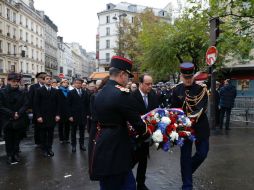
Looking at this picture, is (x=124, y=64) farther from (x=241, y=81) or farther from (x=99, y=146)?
(x=241, y=81)

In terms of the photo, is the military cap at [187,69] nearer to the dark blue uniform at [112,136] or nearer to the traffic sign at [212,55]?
the dark blue uniform at [112,136]

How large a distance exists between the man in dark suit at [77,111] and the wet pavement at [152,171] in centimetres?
45

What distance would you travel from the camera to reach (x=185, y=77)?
548 cm

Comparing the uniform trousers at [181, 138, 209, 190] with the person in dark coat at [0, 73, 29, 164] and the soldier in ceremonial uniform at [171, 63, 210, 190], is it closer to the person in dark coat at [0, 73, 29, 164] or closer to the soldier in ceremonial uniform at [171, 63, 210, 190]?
the soldier in ceremonial uniform at [171, 63, 210, 190]

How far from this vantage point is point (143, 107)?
552 centimetres

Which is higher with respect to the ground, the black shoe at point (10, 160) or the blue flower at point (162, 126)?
the blue flower at point (162, 126)

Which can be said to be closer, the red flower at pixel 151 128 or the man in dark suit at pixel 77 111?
the red flower at pixel 151 128

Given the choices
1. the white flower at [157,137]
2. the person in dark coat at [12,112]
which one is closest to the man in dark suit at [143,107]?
the white flower at [157,137]

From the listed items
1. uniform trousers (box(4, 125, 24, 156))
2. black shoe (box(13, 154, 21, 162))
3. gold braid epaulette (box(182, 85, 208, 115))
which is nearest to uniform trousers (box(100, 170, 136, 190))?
gold braid epaulette (box(182, 85, 208, 115))

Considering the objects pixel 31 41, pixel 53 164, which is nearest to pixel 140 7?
pixel 31 41

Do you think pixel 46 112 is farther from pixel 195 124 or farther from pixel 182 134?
pixel 182 134

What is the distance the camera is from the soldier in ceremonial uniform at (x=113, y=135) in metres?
3.61

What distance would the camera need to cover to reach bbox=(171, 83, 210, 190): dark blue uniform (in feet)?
17.3

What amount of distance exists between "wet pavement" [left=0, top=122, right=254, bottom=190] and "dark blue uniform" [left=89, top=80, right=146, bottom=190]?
2132 millimetres
